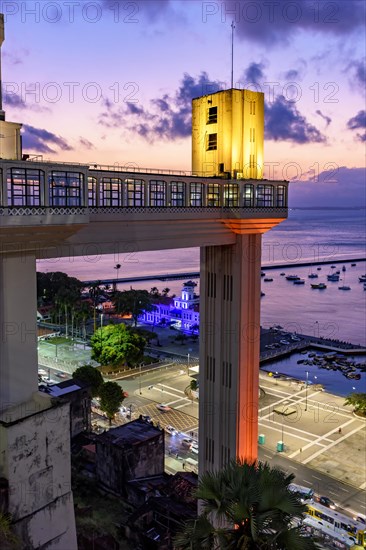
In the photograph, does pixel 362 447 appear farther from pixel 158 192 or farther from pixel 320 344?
pixel 320 344

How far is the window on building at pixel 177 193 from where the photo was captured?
1752 centimetres

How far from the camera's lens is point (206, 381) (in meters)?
21.9

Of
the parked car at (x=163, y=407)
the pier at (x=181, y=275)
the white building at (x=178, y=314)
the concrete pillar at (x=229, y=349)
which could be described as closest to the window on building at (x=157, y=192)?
the concrete pillar at (x=229, y=349)

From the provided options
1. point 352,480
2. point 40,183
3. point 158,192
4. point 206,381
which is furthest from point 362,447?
point 40,183

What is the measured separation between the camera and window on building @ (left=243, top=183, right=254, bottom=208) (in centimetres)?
1984

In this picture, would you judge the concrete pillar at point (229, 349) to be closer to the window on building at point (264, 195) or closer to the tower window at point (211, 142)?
the window on building at point (264, 195)

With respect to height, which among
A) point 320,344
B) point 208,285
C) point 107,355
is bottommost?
point 320,344

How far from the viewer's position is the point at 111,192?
1562 centimetres

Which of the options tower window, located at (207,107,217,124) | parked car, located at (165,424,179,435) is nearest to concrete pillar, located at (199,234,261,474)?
tower window, located at (207,107,217,124)

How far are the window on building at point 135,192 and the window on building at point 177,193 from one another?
1.29 m

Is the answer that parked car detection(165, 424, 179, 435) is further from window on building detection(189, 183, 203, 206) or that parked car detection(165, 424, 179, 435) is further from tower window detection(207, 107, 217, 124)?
tower window detection(207, 107, 217, 124)

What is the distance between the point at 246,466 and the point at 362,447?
122 feet

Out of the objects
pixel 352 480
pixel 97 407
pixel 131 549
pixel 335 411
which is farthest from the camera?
pixel 335 411

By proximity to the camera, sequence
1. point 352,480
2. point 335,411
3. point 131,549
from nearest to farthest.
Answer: point 131,549, point 352,480, point 335,411
